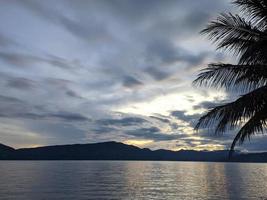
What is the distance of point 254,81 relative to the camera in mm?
13609

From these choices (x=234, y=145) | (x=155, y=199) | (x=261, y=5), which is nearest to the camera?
(x=261, y=5)

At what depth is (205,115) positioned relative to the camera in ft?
45.4

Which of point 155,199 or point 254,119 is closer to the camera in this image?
point 254,119

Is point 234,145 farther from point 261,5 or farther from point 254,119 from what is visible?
point 261,5

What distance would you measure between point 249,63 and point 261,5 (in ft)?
7.31

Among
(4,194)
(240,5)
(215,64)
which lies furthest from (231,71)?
(4,194)

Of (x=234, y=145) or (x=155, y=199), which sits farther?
(x=155, y=199)

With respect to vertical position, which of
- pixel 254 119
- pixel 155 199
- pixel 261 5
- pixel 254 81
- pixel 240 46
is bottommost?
pixel 155 199

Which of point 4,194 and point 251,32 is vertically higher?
point 251,32

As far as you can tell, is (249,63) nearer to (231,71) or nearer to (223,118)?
(231,71)

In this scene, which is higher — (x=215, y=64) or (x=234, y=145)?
(x=215, y=64)

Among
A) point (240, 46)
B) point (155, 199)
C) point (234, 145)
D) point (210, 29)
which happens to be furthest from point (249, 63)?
point (155, 199)

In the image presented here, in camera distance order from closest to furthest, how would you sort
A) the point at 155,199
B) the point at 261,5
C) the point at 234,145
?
the point at 261,5 < the point at 234,145 < the point at 155,199

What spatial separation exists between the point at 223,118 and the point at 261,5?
4.45 m
